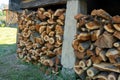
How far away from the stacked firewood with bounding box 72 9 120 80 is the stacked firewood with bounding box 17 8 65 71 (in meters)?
0.79

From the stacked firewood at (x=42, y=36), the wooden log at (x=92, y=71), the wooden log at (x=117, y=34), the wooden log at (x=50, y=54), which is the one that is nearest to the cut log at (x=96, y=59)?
the wooden log at (x=92, y=71)

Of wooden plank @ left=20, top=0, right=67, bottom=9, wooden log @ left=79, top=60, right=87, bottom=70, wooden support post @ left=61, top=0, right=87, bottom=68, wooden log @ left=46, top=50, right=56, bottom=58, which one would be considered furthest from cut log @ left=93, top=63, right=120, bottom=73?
wooden plank @ left=20, top=0, right=67, bottom=9

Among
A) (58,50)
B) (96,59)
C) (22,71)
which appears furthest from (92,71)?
(22,71)

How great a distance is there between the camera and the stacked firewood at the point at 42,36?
5.18m

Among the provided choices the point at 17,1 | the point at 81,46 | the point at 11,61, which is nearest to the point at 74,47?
the point at 81,46

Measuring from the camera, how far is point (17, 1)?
313 inches

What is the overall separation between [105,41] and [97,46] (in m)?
0.19

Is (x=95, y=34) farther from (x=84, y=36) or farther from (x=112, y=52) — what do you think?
(x=112, y=52)

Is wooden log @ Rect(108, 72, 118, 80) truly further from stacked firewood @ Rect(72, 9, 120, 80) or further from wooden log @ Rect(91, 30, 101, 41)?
wooden log @ Rect(91, 30, 101, 41)

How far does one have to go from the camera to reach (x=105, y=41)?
3.83 metres

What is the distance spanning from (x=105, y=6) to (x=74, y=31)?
1417 millimetres

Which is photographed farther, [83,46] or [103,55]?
[83,46]

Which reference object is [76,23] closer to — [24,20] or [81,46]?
[81,46]

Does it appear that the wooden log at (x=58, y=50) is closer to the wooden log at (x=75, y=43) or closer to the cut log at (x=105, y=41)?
the wooden log at (x=75, y=43)
